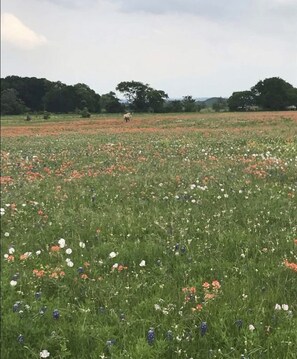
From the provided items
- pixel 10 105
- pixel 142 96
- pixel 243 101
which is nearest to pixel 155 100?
pixel 142 96

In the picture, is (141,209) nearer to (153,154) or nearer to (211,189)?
(211,189)

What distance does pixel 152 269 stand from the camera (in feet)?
20.5

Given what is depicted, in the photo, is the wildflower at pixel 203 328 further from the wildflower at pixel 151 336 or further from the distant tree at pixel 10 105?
the distant tree at pixel 10 105

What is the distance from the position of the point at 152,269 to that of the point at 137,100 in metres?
A: 114

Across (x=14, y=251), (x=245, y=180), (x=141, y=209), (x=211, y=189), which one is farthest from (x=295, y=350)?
(x=245, y=180)

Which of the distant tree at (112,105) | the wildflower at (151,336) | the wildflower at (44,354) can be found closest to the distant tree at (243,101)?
the distant tree at (112,105)

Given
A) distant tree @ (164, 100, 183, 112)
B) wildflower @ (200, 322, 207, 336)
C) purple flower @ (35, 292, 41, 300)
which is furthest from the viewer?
distant tree @ (164, 100, 183, 112)

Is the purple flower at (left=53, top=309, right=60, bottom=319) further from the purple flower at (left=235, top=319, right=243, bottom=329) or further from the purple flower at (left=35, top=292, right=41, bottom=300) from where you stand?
the purple flower at (left=235, top=319, right=243, bottom=329)

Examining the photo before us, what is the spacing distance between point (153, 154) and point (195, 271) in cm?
1309

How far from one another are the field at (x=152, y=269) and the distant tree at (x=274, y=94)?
331 feet

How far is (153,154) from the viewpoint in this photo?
745 inches

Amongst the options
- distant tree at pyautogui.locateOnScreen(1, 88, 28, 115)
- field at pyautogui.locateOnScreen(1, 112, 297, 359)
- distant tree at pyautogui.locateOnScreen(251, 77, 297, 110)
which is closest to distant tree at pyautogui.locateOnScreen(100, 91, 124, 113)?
distant tree at pyautogui.locateOnScreen(1, 88, 28, 115)

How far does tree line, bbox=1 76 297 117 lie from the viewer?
10812 cm

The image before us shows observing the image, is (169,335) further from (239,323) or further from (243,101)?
(243,101)
